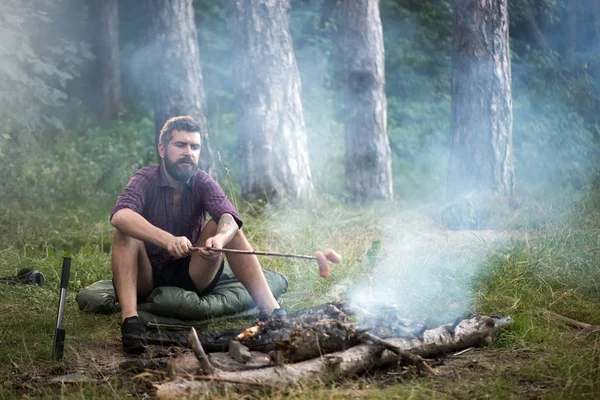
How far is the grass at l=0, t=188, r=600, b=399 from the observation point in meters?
3.61

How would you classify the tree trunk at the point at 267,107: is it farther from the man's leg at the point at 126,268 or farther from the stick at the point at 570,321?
the stick at the point at 570,321

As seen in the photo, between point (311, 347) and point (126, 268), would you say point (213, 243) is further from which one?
point (311, 347)

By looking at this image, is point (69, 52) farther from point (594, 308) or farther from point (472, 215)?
point (594, 308)

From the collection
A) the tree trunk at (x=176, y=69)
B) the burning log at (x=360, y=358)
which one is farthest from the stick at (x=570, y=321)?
the tree trunk at (x=176, y=69)

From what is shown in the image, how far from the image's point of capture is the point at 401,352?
12.0 ft

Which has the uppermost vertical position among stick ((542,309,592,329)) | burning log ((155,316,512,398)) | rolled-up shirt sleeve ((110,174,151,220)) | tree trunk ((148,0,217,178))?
tree trunk ((148,0,217,178))

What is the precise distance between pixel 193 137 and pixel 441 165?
10.6 m

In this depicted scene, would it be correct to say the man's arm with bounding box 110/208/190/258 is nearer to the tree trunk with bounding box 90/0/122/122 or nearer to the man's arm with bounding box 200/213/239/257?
the man's arm with bounding box 200/213/239/257

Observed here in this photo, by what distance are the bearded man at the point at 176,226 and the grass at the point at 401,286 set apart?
0.45 metres

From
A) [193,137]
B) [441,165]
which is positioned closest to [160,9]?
[193,137]

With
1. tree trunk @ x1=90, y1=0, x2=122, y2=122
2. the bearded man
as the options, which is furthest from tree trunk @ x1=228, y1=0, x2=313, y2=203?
tree trunk @ x1=90, y1=0, x2=122, y2=122

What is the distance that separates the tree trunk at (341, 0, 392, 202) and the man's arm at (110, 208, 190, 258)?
575cm

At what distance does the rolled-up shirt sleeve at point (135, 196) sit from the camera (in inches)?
184

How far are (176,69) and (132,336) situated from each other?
17.2 feet
